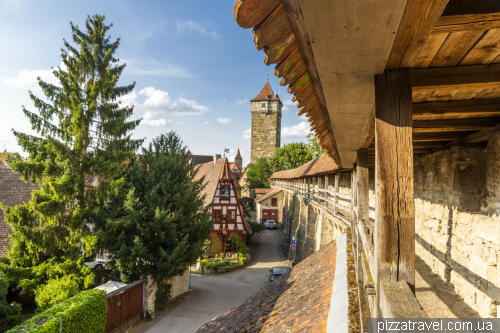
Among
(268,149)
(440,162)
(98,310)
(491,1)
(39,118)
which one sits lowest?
(98,310)

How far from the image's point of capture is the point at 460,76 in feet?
5.23

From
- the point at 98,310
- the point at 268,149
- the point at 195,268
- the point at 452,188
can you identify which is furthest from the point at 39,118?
the point at 268,149

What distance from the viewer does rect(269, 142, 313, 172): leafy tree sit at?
38219mm

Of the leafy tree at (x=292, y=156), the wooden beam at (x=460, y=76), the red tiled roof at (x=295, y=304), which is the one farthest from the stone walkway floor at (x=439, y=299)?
the leafy tree at (x=292, y=156)

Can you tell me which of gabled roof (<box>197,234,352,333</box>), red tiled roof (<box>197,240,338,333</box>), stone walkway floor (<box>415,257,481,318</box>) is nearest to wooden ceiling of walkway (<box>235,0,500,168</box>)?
gabled roof (<box>197,234,352,333</box>)

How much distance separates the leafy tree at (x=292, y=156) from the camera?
38.2 metres

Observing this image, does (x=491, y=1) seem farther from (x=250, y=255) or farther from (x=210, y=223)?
(x=250, y=255)

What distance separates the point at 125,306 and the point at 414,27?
1146 cm

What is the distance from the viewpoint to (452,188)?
382cm

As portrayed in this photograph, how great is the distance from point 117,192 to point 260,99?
43450 mm

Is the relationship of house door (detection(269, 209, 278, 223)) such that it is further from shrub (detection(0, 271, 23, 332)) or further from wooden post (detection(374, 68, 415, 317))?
wooden post (detection(374, 68, 415, 317))

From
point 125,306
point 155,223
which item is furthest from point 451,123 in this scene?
point 125,306

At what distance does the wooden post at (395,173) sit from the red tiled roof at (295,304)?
124 cm

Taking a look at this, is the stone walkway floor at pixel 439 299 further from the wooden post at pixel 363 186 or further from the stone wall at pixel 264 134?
the stone wall at pixel 264 134
